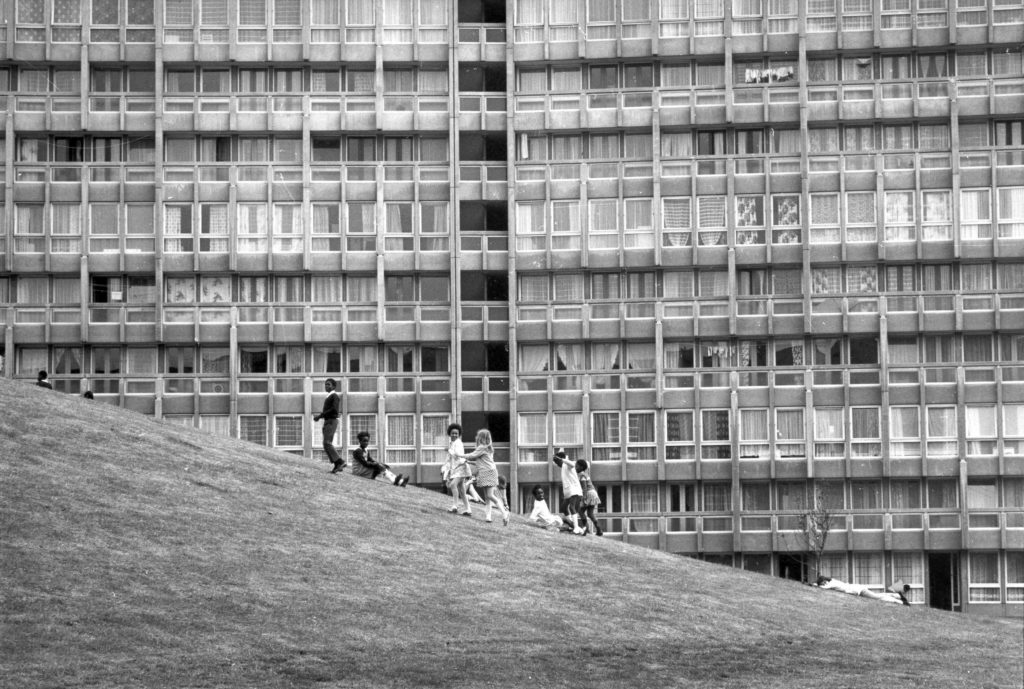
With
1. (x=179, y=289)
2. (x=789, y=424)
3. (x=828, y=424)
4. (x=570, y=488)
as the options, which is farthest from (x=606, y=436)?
(x=570, y=488)

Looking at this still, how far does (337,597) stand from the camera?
110ft

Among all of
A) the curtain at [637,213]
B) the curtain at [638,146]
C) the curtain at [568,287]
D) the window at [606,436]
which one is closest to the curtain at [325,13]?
the curtain at [638,146]

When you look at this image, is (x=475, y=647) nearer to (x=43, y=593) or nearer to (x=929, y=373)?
(x=43, y=593)

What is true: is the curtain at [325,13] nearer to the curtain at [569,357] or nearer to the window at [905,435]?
the curtain at [569,357]

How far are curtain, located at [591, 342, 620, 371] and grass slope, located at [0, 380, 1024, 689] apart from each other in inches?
1258

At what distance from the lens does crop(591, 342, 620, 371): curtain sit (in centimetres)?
8075

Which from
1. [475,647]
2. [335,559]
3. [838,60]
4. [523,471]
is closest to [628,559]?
[335,559]

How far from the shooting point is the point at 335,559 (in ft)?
120

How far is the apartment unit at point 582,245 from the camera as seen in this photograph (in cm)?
7881

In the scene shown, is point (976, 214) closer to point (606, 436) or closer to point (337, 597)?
point (606, 436)

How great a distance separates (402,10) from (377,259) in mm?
11117

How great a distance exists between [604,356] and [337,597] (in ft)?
158

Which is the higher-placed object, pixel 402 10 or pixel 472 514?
pixel 402 10

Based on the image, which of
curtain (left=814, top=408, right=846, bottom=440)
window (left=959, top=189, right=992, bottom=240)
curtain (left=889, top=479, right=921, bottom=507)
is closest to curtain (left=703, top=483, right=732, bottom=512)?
curtain (left=814, top=408, right=846, bottom=440)
